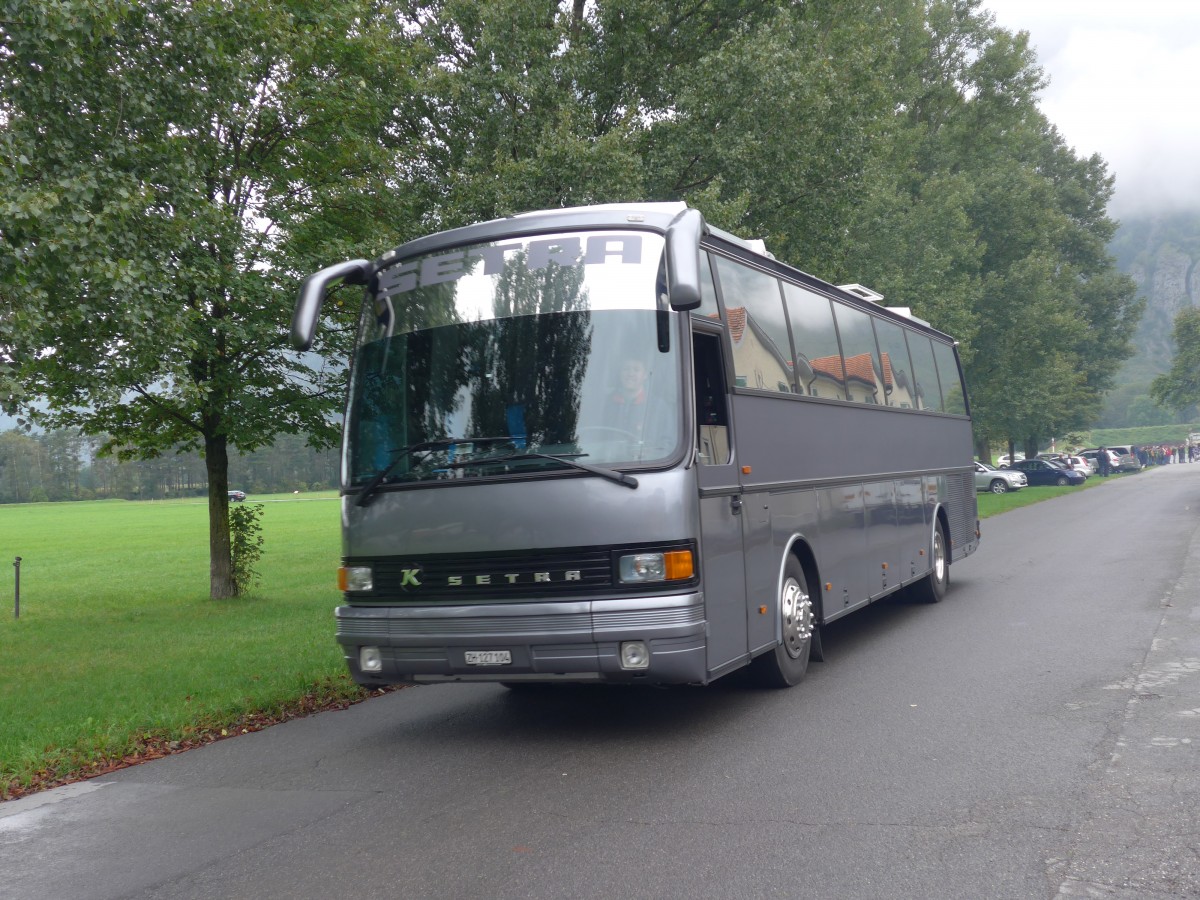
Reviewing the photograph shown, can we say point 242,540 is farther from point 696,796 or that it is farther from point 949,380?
point 696,796

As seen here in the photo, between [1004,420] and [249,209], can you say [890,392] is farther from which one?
[1004,420]

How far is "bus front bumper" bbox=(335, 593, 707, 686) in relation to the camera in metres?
6.54

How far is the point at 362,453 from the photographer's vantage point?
7.41 m

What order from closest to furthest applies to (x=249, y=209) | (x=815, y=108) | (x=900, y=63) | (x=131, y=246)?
Result: (x=131, y=246), (x=249, y=209), (x=815, y=108), (x=900, y=63)

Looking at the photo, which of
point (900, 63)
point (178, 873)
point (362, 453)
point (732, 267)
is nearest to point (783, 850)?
point (178, 873)

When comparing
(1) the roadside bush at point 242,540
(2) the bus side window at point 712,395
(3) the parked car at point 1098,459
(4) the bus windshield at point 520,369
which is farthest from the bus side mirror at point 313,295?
(3) the parked car at point 1098,459

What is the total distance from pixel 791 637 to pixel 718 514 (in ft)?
5.93

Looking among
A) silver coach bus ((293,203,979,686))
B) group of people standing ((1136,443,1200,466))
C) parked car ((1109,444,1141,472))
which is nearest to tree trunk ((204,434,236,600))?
silver coach bus ((293,203,979,686))

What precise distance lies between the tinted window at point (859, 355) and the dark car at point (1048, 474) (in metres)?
49.7

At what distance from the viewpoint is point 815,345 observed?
983 centimetres

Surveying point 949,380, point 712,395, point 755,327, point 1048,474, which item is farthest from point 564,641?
point 1048,474

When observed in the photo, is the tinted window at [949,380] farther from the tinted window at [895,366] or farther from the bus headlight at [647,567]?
the bus headlight at [647,567]

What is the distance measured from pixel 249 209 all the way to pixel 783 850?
13.5 m

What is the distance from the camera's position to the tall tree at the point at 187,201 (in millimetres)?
9656
